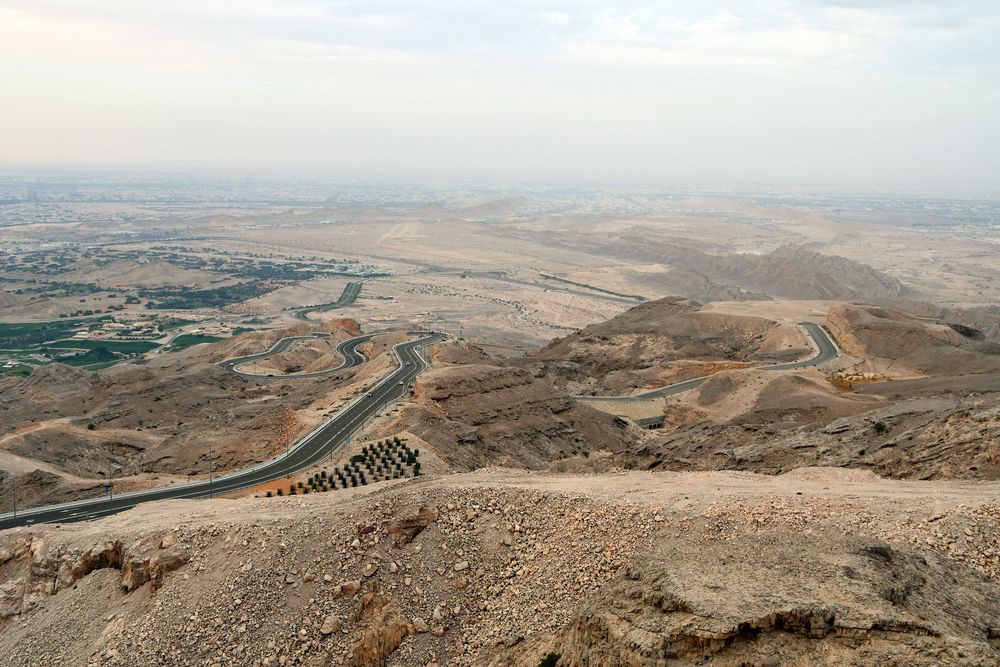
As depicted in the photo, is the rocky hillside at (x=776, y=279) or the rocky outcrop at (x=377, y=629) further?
the rocky hillside at (x=776, y=279)

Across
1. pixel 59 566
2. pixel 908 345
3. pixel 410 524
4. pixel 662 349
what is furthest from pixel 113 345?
pixel 410 524

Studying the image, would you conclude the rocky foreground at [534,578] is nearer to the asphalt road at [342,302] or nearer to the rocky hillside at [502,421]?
the rocky hillside at [502,421]

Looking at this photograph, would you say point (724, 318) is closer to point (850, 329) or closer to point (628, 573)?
point (850, 329)

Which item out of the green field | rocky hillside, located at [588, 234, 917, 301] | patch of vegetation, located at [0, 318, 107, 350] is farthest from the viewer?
rocky hillside, located at [588, 234, 917, 301]

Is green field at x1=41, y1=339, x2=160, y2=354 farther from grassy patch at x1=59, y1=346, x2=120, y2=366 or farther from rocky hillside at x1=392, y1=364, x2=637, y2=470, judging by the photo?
rocky hillside at x1=392, y1=364, x2=637, y2=470

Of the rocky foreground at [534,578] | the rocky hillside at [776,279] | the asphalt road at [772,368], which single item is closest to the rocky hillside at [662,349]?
the asphalt road at [772,368]

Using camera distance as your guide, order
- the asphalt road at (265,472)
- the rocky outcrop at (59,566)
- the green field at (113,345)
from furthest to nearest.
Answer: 1. the green field at (113,345)
2. the asphalt road at (265,472)
3. the rocky outcrop at (59,566)

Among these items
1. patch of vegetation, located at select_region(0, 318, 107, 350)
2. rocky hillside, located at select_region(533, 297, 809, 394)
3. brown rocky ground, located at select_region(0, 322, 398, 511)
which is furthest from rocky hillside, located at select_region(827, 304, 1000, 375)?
patch of vegetation, located at select_region(0, 318, 107, 350)
